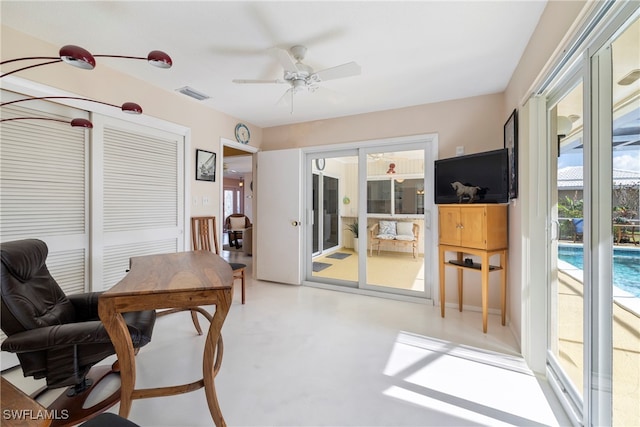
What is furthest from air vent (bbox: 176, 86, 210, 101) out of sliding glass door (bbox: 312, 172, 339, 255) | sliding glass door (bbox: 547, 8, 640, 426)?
sliding glass door (bbox: 547, 8, 640, 426)

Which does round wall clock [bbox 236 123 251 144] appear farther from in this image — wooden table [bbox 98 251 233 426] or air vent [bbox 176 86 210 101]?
wooden table [bbox 98 251 233 426]

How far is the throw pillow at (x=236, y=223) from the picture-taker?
805 cm

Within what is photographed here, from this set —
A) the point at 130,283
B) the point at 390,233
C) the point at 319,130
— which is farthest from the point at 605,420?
the point at 319,130

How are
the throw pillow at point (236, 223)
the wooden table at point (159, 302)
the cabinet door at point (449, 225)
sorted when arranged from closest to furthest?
the wooden table at point (159, 302) < the cabinet door at point (449, 225) < the throw pillow at point (236, 223)

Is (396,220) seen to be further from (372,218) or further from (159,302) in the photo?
(159,302)

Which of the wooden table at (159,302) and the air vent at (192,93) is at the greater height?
the air vent at (192,93)

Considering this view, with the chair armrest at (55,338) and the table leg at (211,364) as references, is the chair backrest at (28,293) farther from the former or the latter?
the table leg at (211,364)

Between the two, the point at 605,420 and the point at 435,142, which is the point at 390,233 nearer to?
the point at 435,142

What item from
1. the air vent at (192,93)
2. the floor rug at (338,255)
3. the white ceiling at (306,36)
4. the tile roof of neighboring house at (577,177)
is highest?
the air vent at (192,93)

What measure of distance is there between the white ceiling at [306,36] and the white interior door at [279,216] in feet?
4.55

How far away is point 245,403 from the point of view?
65.4 inches

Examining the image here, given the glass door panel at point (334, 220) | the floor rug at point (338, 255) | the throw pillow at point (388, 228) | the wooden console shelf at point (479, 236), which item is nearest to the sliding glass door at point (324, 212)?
the glass door panel at point (334, 220)

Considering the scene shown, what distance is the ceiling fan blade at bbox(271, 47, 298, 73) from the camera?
199 centimetres

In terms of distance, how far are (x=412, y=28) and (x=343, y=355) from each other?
2.55 meters
